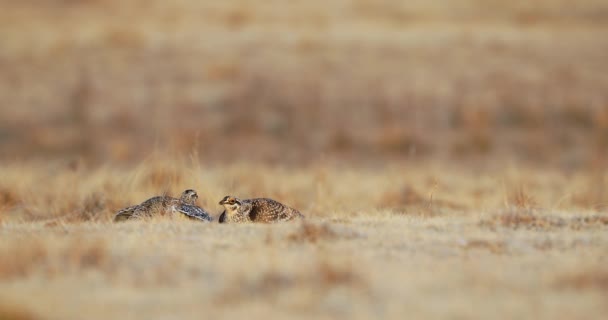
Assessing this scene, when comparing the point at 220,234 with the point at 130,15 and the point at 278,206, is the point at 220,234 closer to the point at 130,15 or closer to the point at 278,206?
the point at 278,206

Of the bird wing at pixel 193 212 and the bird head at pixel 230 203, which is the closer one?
the bird head at pixel 230 203

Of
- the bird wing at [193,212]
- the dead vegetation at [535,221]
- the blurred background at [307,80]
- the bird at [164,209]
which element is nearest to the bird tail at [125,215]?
the bird at [164,209]

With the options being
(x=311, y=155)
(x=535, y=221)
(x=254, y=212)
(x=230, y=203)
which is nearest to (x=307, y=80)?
(x=311, y=155)

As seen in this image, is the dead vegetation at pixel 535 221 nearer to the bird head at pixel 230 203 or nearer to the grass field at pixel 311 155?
the grass field at pixel 311 155

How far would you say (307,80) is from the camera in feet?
84.2

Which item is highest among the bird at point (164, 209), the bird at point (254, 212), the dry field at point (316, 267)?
the bird at point (164, 209)

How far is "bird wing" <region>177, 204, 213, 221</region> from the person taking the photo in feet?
34.5

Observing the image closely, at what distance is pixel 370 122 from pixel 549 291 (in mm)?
17003

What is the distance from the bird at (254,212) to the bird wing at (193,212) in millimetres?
208

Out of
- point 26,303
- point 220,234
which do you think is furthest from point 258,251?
point 26,303

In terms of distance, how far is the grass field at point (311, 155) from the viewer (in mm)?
7055

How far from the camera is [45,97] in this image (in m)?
24.9

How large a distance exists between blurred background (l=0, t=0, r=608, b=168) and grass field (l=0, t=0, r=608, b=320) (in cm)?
8

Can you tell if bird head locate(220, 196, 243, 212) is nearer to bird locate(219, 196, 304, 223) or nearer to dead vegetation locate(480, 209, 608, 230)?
bird locate(219, 196, 304, 223)
